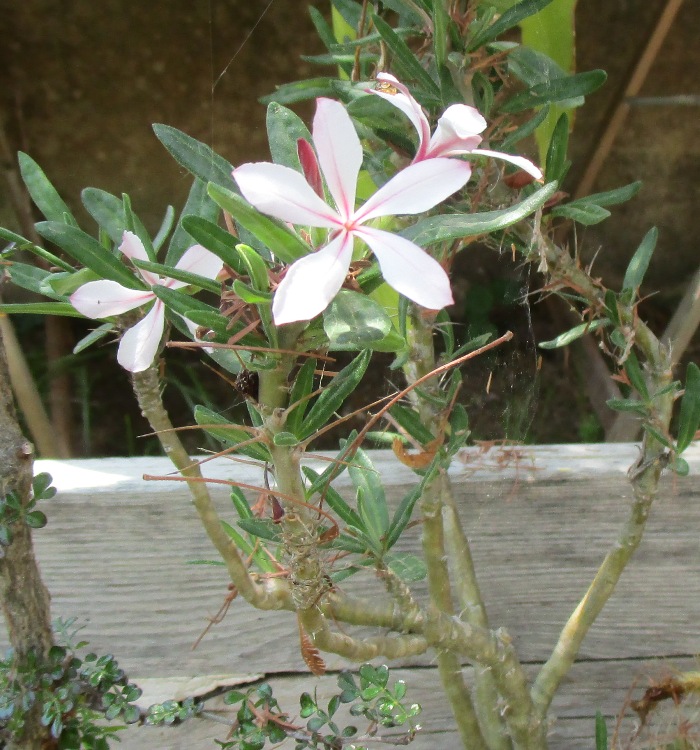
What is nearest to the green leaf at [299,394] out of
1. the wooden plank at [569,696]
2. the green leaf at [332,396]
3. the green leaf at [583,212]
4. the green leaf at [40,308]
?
the green leaf at [332,396]

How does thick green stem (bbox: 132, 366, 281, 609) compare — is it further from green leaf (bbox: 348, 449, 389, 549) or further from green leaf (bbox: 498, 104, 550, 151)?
green leaf (bbox: 498, 104, 550, 151)

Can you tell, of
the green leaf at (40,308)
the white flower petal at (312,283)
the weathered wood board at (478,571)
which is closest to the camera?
the white flower petal at (312,283)

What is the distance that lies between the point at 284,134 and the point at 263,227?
65 millimetres

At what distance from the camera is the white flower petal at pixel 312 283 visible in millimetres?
214

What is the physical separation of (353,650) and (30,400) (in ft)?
2.32

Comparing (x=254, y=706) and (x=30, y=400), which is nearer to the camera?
(x=254, y=706)

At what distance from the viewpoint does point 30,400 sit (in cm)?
94

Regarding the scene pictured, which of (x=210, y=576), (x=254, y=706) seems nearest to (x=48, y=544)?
(x=210, y=576)

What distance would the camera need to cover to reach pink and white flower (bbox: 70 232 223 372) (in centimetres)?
30

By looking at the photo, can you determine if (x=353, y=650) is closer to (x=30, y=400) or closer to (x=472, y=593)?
(x=472, y=593)

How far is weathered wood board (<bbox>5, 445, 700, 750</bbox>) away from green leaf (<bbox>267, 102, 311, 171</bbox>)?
0.36m

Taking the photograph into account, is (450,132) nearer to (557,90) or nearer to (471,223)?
(471,223)

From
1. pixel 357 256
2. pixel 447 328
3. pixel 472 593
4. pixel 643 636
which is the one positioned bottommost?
pixel 643 636

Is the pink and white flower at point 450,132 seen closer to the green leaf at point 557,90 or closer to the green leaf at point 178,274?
the green leaf at point 178,274
